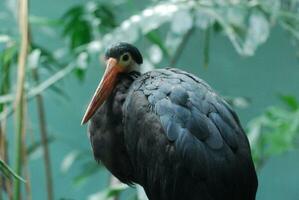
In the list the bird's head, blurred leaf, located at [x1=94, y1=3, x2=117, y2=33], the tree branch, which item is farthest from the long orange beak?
A: blurred leaf, located at [x1=94, y1=3, x2=117, y2=33]

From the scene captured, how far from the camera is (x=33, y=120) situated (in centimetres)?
312

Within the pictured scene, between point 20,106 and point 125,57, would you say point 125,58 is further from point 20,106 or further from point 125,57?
point 20,106

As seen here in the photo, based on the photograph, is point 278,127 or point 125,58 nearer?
point 125,58

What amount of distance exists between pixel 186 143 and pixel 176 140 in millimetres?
24

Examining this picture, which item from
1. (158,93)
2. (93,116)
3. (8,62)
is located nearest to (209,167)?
(158,93)

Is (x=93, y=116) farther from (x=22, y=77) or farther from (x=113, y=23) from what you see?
(x=113, y=23)

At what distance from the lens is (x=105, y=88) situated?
1496 millimetres

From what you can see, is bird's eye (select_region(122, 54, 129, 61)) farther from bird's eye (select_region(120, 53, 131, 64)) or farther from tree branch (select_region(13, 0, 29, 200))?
tree branch (select_region(13, 0, 29, 200))

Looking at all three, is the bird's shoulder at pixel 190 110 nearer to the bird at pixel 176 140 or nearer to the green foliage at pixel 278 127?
the bird at pixel 176 140

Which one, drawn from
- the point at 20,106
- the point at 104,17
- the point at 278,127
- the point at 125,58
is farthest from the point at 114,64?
the point at 278,127

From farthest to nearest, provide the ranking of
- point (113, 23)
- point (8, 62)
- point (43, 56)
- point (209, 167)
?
point (113, 23)
point (43, 56)
point (8, 62)
point (209, 167)

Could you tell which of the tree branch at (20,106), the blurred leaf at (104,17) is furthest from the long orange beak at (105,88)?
the blurred leaf at (104,17)

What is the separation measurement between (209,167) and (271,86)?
1.99 meters

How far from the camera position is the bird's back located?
51.1 inches
